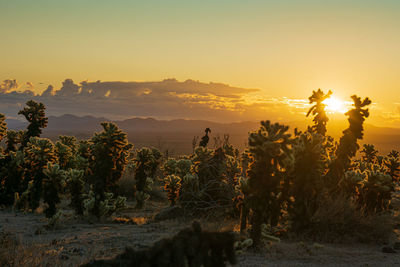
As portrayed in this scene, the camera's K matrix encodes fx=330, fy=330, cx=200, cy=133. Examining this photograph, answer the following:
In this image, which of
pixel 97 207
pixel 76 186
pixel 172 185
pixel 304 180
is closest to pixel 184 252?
pixel 304 180

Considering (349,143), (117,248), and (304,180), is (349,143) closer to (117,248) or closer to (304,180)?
(304,180)

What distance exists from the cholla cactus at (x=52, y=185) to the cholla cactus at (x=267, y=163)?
7847mm

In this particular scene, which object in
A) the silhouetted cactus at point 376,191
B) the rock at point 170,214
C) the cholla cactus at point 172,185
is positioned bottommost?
the rock at point 170,214

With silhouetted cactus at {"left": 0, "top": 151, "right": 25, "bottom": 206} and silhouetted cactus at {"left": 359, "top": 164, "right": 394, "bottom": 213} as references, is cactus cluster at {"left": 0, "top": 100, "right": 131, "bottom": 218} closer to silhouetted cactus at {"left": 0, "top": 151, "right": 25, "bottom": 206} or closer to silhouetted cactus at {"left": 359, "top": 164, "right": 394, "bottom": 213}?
silhouetted cactus at {"left": 0, "top": 151, "right": 25, "bottom": 206}

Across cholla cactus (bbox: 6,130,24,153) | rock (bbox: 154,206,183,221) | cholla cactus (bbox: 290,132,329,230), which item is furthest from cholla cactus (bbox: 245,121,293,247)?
cholla cactus (bbox: 6,130,24,153)

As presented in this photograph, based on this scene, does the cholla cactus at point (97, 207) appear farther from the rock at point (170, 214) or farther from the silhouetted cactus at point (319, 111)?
the silhouetted cactus at point (319, 111)

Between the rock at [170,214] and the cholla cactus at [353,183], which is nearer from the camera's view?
the cholla cactus at [353,183]

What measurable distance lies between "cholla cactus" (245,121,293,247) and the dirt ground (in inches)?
48.8

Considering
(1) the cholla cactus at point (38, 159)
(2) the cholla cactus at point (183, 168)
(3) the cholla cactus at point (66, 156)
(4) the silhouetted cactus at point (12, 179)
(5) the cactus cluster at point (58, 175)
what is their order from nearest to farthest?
(5) the cactus cluster at point (58, 175)
(1) the cholla cactus at point (38, 159)
(4) the silhouetted cactus at point (12, 179)
(3) the cholla cactus at point (66, 156)
(2) the cholla cactus at point (183, 168)

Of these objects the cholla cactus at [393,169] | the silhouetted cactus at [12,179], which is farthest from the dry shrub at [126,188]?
the cholla cactus at [393,169]

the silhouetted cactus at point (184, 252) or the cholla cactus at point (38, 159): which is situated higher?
the silhouetted cactus at point (184, 252)

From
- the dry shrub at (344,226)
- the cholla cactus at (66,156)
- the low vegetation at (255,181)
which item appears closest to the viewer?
the low vegetation at (255,181)

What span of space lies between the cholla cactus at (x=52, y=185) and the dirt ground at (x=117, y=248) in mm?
666

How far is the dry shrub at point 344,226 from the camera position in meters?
10.8
